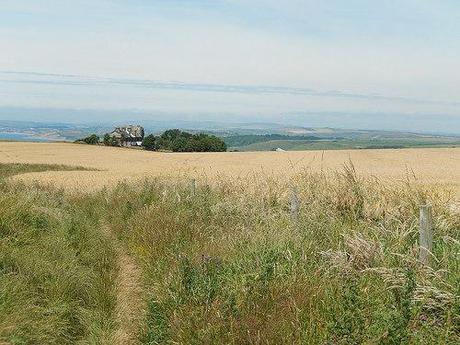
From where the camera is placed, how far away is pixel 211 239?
29.4ft

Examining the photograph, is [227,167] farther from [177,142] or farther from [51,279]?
[177,142]

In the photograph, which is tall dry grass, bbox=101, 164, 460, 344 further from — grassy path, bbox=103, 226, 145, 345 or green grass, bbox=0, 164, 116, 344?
green grass, bbox=0, 164, 116, 344

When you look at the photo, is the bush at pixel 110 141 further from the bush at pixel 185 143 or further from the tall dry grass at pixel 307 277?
the tall dry grass at pixel 307 277

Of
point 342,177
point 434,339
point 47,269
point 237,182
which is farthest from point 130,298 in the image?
point 237,182

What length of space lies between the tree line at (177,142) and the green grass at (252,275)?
83865mm

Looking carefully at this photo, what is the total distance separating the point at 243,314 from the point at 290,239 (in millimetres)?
2283

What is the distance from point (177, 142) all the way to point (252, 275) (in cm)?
9237

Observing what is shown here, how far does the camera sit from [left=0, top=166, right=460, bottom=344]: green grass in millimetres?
4984

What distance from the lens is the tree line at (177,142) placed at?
95.6 meters

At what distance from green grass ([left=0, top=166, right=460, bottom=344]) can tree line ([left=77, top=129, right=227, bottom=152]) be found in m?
83.9

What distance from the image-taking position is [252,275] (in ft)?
20.0

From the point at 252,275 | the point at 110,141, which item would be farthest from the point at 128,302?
the point at 110,141

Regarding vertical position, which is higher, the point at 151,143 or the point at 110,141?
the point at 110,141

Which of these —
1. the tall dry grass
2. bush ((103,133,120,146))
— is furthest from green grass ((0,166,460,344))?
bush ((103,133,120,146))
